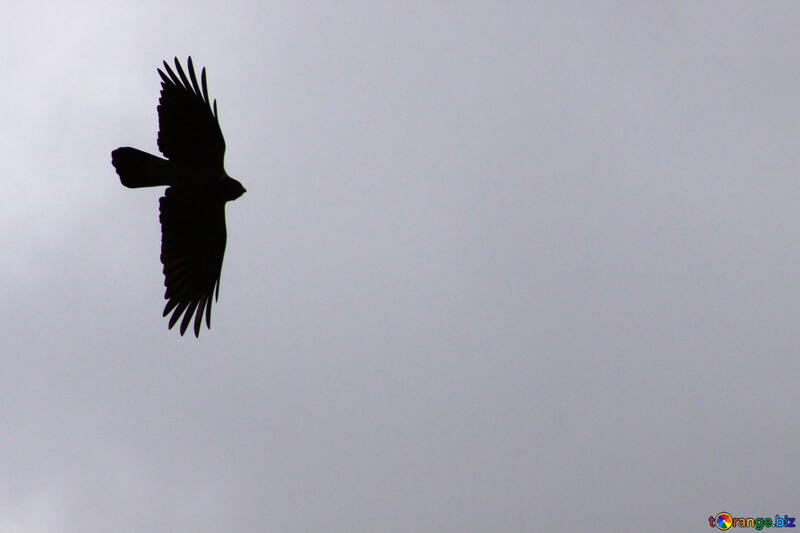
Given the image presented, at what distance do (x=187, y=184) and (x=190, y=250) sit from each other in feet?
4.18

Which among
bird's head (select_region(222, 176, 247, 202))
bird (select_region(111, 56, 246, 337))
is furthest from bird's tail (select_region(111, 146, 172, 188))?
bird's head (select_region(222, 176, 247, 202))

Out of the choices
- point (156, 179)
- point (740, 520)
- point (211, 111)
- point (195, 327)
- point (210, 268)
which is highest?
point (211, 111)

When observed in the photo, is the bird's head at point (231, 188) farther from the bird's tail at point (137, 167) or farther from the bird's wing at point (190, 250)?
the bird's tail at point (137, 167)

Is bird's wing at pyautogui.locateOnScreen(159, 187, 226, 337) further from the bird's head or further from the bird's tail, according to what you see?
the bird's tail

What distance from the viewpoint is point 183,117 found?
14609 mm

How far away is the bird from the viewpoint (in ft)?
47.8

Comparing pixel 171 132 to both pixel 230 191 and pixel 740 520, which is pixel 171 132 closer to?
pixel 230 191

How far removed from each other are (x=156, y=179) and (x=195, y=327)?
102 inches

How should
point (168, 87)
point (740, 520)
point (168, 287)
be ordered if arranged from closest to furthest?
point (168, 87) → point (168, 287) → point (740, 520)

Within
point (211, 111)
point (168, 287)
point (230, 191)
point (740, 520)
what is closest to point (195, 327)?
point (168, 287)

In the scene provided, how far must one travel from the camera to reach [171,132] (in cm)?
1461

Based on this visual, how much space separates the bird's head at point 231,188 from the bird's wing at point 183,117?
32.7 inches

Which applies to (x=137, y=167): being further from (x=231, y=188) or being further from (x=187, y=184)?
(x=231, y=188)

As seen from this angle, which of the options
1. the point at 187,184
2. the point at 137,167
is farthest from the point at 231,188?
the point at 137,167
